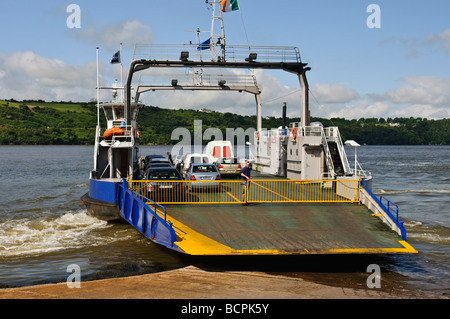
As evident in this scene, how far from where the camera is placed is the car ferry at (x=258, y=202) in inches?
441

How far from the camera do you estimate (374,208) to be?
14.0 metres

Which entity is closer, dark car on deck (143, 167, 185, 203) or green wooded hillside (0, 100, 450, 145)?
dark car on deck (143, 167, 185, 203)

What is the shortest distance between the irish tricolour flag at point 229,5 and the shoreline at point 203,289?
579 inches

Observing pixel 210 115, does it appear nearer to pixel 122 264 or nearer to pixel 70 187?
pixel 70 187

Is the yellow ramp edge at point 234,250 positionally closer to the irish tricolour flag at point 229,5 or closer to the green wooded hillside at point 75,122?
the irish tricolour flag at point 229,5

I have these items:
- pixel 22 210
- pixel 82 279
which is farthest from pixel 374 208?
pixel 22 210

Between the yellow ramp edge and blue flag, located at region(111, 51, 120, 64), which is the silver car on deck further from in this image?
blue flag, located at region(111, 51, 120, 64)

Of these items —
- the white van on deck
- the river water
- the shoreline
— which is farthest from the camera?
the white van on deck

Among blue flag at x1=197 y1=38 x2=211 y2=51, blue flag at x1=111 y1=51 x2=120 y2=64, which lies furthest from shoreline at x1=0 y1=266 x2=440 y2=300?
blue flag at x1=111 y1=51 x2=120 y2=64

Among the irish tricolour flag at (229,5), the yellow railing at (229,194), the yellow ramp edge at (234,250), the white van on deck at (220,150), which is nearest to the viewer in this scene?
the yellow ramp edge at (234,250)

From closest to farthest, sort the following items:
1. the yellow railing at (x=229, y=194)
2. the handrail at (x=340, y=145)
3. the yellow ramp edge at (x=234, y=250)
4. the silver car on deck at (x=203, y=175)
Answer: the yellow ramp edge at (x=234, y=250) < the yellow railing at (x=229, y=194) < the silver car on deck at (x=203, y=175) < the handrail at (x=340, y=145)

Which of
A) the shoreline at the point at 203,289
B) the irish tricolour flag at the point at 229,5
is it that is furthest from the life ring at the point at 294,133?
the shoreline at the point at 203,289

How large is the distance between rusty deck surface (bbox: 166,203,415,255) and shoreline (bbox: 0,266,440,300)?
27.1 inches

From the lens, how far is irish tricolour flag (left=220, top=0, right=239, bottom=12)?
2147 cm
